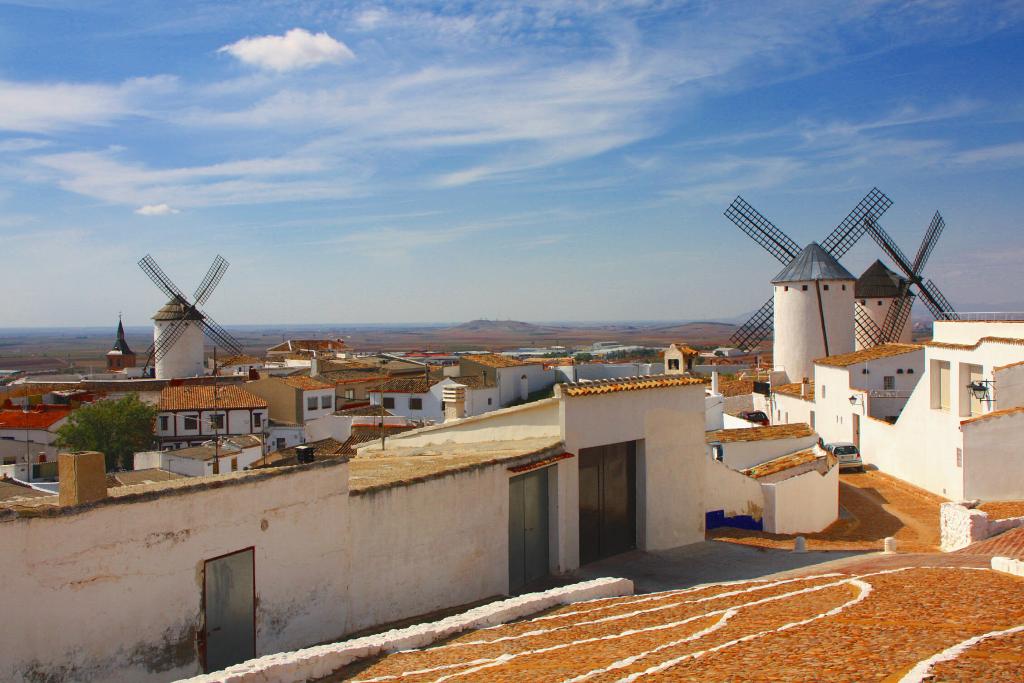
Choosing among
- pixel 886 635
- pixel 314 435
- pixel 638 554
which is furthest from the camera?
pixel 314 435

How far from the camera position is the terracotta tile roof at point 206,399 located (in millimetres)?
41188

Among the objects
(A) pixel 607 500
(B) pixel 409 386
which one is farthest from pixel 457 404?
(B) pixel 409 386

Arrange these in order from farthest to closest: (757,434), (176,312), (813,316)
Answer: (176,312), (813,316), (757,434)

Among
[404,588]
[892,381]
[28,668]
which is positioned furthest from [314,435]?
[28,668]

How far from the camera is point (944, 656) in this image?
5.98m

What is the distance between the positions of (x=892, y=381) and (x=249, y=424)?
27.3 metres

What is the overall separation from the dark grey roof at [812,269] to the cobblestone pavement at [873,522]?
631 inches

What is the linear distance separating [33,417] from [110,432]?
5864 mm

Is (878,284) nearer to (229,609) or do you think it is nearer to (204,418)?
(204,418)

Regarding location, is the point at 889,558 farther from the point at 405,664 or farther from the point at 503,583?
the point at 405,664

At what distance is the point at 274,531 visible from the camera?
353 inches

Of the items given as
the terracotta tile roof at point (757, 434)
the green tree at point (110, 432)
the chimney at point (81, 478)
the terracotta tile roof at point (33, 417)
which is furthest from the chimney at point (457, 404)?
the terracotta tile roof at point (33, 417)

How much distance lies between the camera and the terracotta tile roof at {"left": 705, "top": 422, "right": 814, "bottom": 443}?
70.8 feet

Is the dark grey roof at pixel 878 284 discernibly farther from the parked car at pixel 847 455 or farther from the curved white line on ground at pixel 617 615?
the curved white line on ground at pixel 617 615
